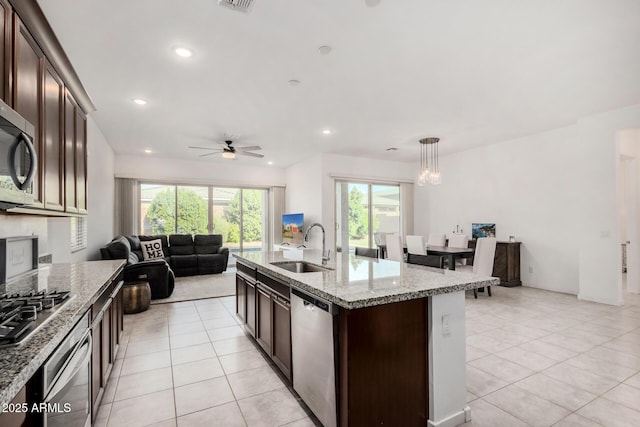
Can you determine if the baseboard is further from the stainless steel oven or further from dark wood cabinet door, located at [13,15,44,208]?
dark wood cabinet door, located at [13,15,44,208]

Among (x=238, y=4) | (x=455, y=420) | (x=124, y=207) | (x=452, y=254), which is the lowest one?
(x=455, y=420)

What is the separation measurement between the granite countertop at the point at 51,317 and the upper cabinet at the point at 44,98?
0.47 metres

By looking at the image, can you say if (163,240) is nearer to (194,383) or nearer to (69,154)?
(69,154)

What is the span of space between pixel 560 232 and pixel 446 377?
4851 mm

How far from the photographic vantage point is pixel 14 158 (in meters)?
1.41

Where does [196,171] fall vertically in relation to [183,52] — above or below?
below

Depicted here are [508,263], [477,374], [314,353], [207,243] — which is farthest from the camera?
[207,243]

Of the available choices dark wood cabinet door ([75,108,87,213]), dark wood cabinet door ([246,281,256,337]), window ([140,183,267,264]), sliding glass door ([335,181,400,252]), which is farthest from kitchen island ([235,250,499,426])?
window ([140,183,267,264])

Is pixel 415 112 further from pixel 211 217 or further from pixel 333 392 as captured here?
pixel 211 217

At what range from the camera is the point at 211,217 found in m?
8.39

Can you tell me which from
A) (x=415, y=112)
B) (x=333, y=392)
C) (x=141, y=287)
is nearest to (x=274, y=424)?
(x=333, y=392)

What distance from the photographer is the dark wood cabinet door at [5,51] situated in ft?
4.96

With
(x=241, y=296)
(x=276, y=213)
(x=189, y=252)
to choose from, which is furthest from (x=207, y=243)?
(x=241, y=296)

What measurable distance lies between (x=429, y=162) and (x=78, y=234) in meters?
7.08
